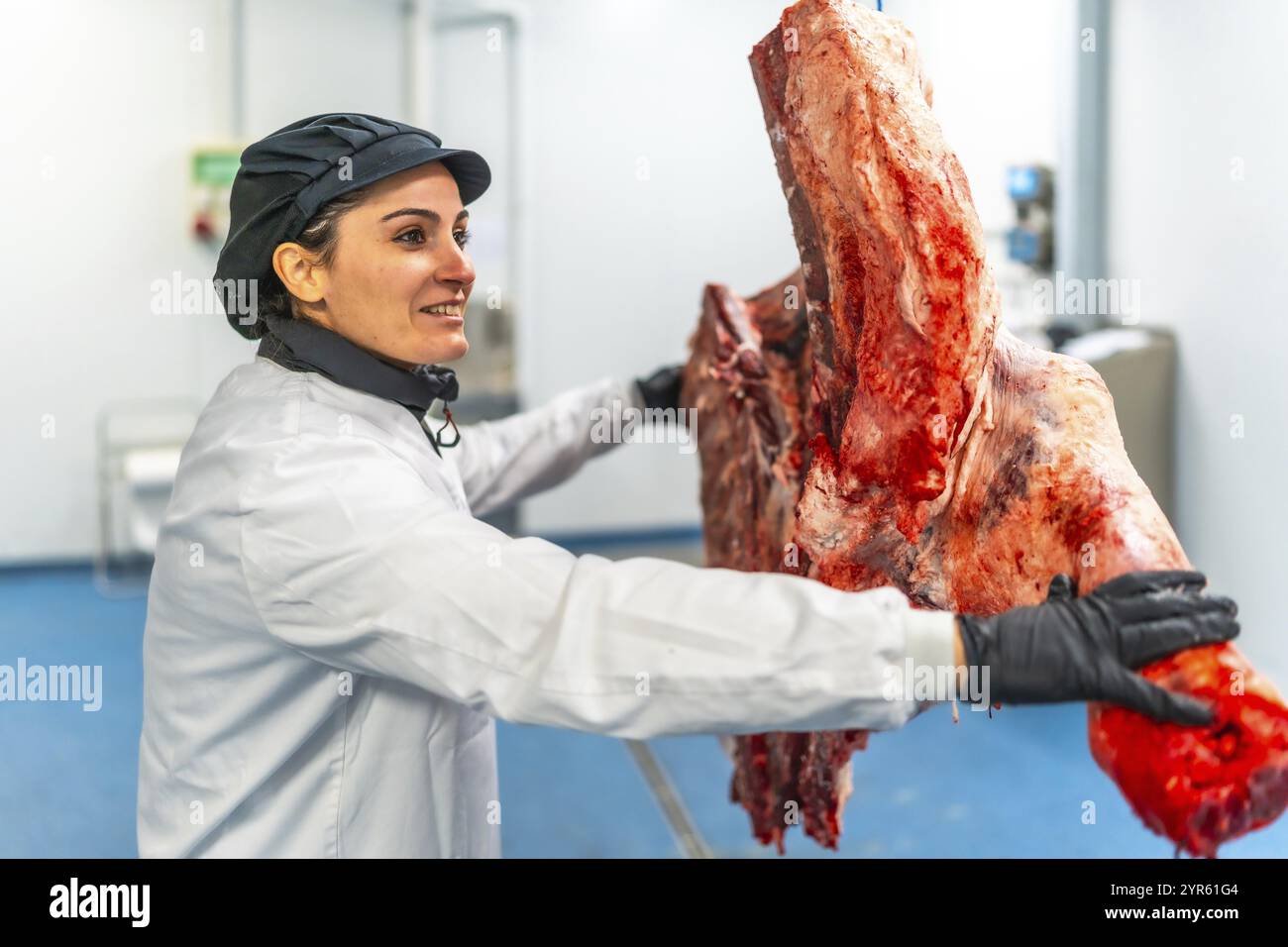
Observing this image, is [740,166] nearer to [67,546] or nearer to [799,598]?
[67,546]

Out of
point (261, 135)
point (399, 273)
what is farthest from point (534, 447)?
point (261, 135)

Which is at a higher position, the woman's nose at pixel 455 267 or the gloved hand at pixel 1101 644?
the woman's nose at pixel 455 267

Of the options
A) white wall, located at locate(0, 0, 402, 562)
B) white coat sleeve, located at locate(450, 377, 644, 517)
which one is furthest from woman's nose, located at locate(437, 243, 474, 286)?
white wall, located at locate(0, 0, 402, 562)

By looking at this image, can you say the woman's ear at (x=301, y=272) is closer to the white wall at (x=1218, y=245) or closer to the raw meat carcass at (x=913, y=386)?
the raw meat carcass at (x=913, y=386)

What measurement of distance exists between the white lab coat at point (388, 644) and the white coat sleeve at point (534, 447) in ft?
1.79

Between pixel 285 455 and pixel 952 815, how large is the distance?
2862mm

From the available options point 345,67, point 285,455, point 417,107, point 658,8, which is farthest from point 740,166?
point 285,455

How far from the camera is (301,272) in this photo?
181 cm

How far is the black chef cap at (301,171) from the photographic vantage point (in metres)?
1.73

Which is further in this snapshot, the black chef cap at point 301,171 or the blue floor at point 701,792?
the blue floor at point 701,792

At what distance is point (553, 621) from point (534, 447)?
1.34 m

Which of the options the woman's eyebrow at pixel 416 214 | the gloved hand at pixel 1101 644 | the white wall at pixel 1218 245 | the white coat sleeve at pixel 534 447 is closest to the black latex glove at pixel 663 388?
the white coat sleeve at pixel 534 447

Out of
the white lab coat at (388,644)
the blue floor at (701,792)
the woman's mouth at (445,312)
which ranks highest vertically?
the woman's mouth at (445,312)

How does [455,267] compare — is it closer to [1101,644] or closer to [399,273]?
[399,273]
